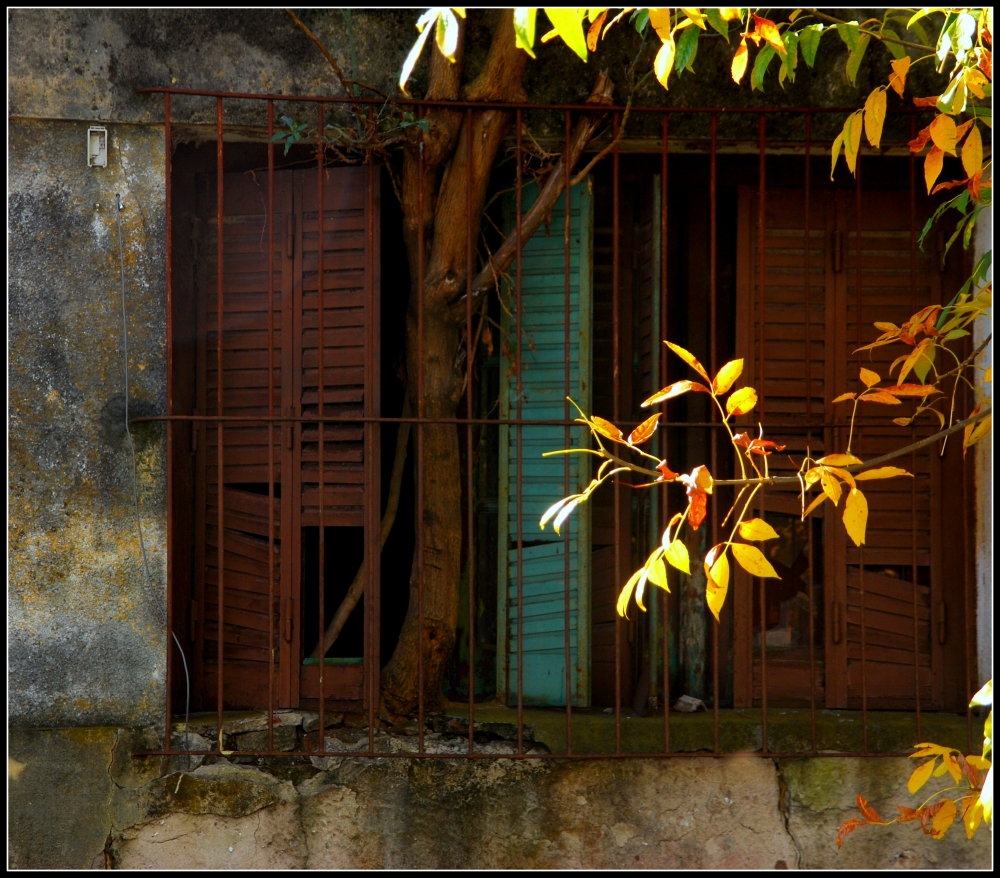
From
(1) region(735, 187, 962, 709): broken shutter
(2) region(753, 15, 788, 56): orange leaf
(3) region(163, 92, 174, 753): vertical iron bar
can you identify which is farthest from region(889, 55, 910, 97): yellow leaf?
(3) region(163, 92, 174, 753): vertical iron bar

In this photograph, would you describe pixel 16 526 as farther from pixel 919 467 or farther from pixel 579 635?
pixel 919 467

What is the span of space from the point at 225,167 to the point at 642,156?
4.65ft

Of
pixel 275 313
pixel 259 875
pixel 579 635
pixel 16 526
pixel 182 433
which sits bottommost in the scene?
pixel 259 875

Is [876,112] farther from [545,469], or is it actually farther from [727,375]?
[545,469]

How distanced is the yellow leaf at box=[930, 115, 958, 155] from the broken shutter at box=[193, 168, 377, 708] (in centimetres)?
176

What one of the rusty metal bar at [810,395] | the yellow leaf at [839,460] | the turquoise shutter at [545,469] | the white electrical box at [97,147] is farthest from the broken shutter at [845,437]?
the white electrical box at [97,147]

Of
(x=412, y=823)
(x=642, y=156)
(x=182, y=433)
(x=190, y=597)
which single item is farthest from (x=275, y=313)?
(x=412, y=823)

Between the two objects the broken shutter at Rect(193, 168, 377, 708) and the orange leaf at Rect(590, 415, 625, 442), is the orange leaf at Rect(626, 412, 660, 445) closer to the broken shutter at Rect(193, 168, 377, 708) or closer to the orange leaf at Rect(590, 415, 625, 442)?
the orange leaf at Rect(590, 415, 625, 442)

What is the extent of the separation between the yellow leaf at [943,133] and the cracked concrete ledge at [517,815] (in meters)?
1.94

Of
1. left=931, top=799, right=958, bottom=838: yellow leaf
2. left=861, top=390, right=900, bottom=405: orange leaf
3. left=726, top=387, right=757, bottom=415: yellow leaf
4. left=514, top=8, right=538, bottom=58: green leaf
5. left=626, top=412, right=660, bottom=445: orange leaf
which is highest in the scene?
left=514, top=8, right=538, bottom=58: green leaf

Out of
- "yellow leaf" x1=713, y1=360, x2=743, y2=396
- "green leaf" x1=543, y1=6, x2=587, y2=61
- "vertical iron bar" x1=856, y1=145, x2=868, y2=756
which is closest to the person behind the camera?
"green leaf" x1=543, y1=6, x2=587, y2=61

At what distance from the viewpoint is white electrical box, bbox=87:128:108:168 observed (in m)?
2.98

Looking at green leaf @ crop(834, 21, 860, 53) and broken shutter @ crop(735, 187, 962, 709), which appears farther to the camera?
broken shutter @ crop(735, 187, 962, 709)

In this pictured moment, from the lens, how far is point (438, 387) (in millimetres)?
3199
